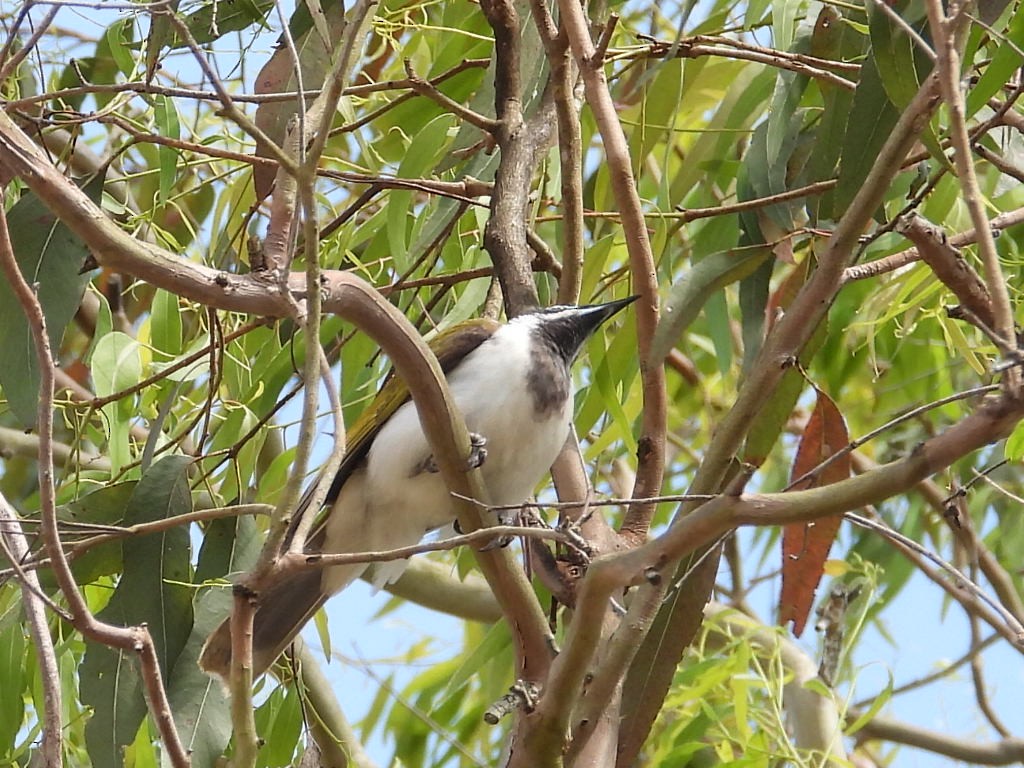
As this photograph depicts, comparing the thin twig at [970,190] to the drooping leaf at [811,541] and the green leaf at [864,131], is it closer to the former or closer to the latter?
the green leaf at [864,131]

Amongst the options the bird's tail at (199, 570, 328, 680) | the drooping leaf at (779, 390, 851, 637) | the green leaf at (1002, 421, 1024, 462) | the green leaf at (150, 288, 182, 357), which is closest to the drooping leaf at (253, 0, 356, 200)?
the green leaf at (150, 288, 182, 357)

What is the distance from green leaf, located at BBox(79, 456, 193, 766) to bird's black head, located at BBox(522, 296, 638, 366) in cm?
59

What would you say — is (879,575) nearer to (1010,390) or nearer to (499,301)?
(499,301)

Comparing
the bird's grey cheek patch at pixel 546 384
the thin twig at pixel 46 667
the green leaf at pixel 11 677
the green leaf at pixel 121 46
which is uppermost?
the green leaf at pixel 121 46

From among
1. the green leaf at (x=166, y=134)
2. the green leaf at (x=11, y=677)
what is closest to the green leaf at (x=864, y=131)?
the green leaf at (x=166, y=134)

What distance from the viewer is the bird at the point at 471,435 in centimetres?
229

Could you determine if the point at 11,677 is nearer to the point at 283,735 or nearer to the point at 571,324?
the point at 283,735

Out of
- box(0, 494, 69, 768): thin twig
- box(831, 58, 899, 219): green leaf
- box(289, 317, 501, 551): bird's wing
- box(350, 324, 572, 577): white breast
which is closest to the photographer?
box(0, 494, 69, 768): thin twig

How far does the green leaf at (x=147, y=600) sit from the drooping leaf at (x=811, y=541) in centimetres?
88

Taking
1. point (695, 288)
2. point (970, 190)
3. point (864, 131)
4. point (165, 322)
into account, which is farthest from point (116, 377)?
point (970, 190)

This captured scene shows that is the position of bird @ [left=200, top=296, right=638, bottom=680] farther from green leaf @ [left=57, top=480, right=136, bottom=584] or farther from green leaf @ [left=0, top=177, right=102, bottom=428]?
green leaf @ [left=0, top=177, right=102, bottom=428]

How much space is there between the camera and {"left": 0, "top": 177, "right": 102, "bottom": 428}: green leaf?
2.12 metres

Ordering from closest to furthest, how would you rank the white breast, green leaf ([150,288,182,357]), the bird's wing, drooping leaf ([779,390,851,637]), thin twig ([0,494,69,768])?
thin twig ([0,494,69,768]) → drooping leaf ([779,390,851,637]) → the white breast → the bird's wing → green leaf ([150,288,182,357])

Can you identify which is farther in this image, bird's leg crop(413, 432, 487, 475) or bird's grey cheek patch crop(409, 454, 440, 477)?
bird's grey cheek patch crop(409, 454, 440, 477)
